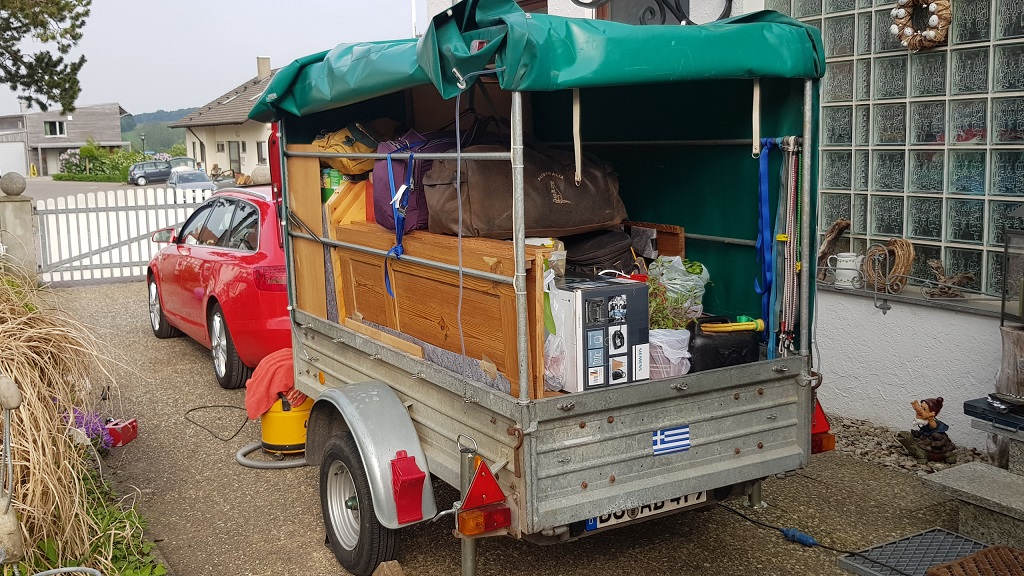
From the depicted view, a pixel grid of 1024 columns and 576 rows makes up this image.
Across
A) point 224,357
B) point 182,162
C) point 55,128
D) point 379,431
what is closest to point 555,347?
point 379,431

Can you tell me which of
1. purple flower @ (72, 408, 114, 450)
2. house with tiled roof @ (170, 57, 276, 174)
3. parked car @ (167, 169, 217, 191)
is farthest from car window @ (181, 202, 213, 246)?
house with tiled roof @ (170, 57, 276, 174)

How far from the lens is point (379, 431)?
4.13m

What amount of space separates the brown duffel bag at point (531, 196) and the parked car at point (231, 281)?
2.58 m

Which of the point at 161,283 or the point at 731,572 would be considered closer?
the point at 731,572

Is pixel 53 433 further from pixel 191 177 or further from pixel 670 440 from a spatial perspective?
pixel 191 177

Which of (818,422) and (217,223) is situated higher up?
(217,223)

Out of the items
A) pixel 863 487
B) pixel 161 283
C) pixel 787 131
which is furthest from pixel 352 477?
pixel 161 283

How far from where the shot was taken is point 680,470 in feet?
12.5

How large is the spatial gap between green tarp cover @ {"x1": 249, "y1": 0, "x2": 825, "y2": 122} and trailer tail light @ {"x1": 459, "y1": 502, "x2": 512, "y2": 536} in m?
1.53

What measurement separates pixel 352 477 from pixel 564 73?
2043 mm

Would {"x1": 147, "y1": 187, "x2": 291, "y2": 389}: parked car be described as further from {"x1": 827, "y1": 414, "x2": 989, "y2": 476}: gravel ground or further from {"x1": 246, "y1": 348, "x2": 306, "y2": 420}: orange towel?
{"x1": 827, "y1": 414, "x2": 989, "y2": 476}: gravel ground

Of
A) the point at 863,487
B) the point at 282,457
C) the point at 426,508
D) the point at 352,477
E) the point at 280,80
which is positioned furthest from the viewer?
the point at 282,457

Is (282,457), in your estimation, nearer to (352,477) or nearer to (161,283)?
(352,477)

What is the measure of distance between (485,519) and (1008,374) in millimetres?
3274
